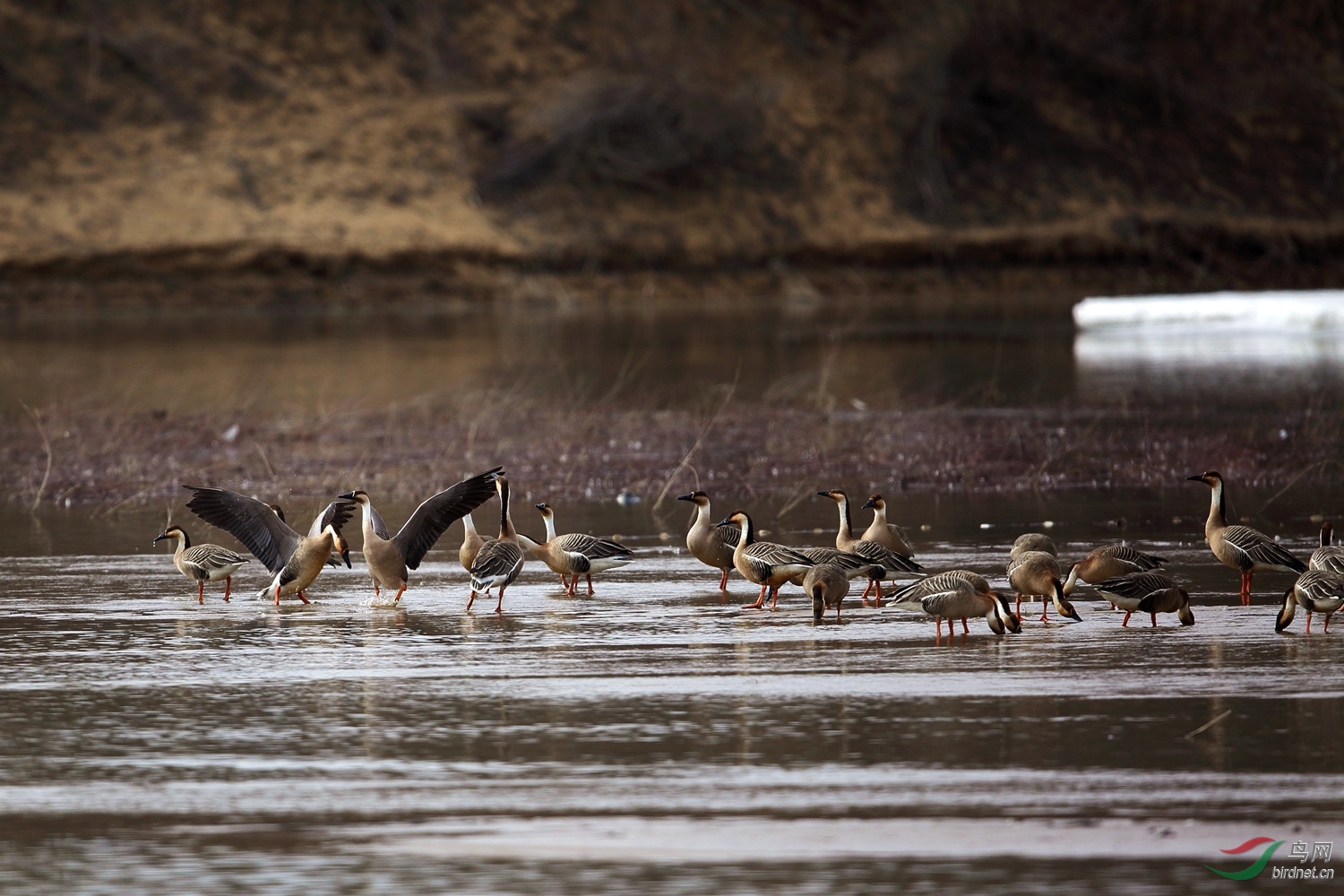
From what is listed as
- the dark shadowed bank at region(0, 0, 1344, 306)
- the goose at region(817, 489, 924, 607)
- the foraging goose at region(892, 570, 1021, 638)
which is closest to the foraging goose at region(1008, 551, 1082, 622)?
the foraging goose at region(892, 570, 1021, 638)

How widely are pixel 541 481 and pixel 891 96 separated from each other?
4477 centimetres

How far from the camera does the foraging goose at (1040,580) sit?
1021 cm

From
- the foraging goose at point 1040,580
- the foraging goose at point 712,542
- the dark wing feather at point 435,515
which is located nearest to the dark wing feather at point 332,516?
the dark wing feather at point 435,515

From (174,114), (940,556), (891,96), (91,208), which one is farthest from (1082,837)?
(891,96)

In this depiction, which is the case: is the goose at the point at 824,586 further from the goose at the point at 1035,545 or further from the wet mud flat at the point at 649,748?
the goose at the point at 1035,545

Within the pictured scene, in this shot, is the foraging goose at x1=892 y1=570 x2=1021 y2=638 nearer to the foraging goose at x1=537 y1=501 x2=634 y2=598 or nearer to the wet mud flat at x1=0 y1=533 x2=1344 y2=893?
the wet mud flat at x1=0 y1=533 x2=1344 y2=893

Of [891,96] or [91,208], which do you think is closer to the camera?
[91,208]

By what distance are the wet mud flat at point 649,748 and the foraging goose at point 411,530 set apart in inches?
11.9

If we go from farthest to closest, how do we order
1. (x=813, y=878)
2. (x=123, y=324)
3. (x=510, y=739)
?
(x=123, y=324), (x=510, y=739), (x=813, y=878)

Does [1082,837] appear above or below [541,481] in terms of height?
below

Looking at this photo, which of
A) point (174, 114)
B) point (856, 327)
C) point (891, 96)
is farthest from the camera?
point (891, 96)

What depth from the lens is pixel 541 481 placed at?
56.1 ft

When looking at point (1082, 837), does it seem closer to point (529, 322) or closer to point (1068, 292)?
point (529, 322)

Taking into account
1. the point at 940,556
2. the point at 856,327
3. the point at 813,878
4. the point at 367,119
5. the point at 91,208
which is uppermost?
the point at 367,119
